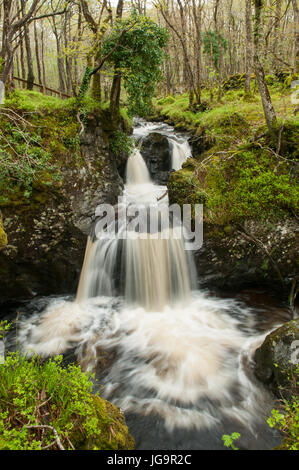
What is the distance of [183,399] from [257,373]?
54.1 inches

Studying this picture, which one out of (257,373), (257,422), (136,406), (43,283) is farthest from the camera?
(43,283)

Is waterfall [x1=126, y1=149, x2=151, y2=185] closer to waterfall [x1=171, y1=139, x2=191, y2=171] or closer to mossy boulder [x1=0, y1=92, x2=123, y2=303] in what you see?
waterfall [x1=171, y1=139, x2=191, y2=171]

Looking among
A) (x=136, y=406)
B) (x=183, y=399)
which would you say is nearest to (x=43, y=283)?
(x=136, y=406)

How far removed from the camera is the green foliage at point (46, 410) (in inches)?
85.4

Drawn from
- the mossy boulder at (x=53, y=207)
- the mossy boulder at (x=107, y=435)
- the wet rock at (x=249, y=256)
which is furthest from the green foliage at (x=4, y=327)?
the wet rock at (x=249, y=256)

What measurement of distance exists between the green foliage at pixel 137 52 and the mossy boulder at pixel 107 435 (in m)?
9.26

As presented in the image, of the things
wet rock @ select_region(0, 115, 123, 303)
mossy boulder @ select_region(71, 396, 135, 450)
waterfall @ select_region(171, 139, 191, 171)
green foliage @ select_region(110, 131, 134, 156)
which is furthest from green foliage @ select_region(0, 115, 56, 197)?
waterfall @ select_region(171, 139, 191, 171)

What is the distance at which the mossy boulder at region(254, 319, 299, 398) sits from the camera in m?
3.74

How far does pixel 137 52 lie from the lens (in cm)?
866

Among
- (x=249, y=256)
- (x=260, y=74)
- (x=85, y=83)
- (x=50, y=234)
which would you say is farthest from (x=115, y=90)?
(x=249, y=256)

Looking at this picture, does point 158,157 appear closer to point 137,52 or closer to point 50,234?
point 137,52

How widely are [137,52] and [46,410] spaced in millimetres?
10010
